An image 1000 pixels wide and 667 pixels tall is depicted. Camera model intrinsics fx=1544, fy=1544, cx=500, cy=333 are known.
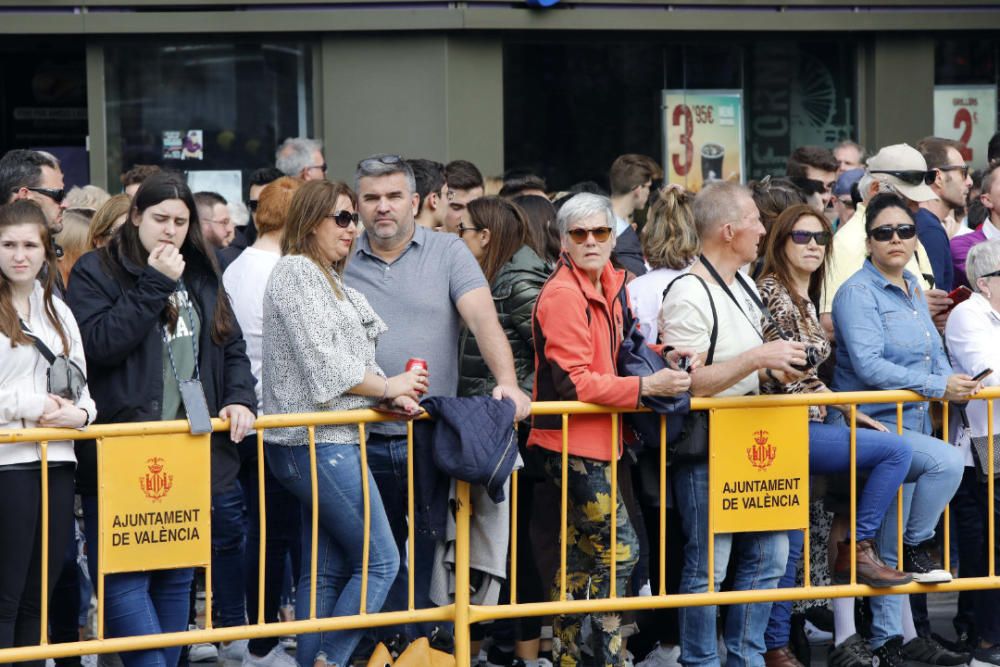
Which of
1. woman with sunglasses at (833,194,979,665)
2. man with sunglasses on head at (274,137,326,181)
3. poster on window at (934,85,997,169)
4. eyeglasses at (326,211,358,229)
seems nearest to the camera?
eyeglasses at (326,211,358,229)

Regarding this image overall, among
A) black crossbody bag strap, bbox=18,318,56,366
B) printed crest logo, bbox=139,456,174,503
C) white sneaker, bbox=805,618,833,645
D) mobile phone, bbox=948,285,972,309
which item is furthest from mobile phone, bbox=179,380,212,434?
mobile phone, bbox=948,285,972,309

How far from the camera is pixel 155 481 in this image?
614 cm

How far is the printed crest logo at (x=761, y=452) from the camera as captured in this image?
673cm

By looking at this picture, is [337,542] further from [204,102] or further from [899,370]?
[204,102]

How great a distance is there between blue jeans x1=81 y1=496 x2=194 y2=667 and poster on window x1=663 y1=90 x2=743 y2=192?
8906 mm

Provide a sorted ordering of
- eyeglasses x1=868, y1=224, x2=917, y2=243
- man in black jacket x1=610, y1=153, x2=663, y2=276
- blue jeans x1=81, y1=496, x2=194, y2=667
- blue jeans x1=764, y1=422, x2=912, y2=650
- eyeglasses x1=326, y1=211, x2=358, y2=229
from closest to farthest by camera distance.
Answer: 1. blue jeans x1=81, y1=496, x2=194, y2=667
2. eyeglasses x1=326, y1=211, x2=358, y2=229
3. blue jeans x1=764, y1=422, x2=912, y2=650
4. eyeglasses x1=868, y1=224, x2=917, y2=243
5. man in black jacket x1=610, y1=153, x2=663, y2=276

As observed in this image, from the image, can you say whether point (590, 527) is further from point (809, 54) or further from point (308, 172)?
point (809, 54)

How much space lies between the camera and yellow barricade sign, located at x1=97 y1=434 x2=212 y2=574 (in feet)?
19.9

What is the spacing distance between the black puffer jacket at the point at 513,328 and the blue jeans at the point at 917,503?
5.65 feet

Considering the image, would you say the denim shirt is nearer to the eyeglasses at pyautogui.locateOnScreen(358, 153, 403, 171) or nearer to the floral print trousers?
the floral print trousers

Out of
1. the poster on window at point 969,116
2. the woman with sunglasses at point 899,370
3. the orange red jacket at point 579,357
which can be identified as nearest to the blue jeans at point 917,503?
the woman with sunglasses at point 899,370

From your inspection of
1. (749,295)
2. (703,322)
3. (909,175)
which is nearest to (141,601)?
(703,322)

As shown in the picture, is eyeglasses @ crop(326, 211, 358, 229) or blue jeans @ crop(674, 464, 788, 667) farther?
blue jeans @ crop(674, 464, 788, 667)

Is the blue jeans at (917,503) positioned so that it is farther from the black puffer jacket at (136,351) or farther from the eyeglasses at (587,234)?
the black puffer jacket at (136,351)
